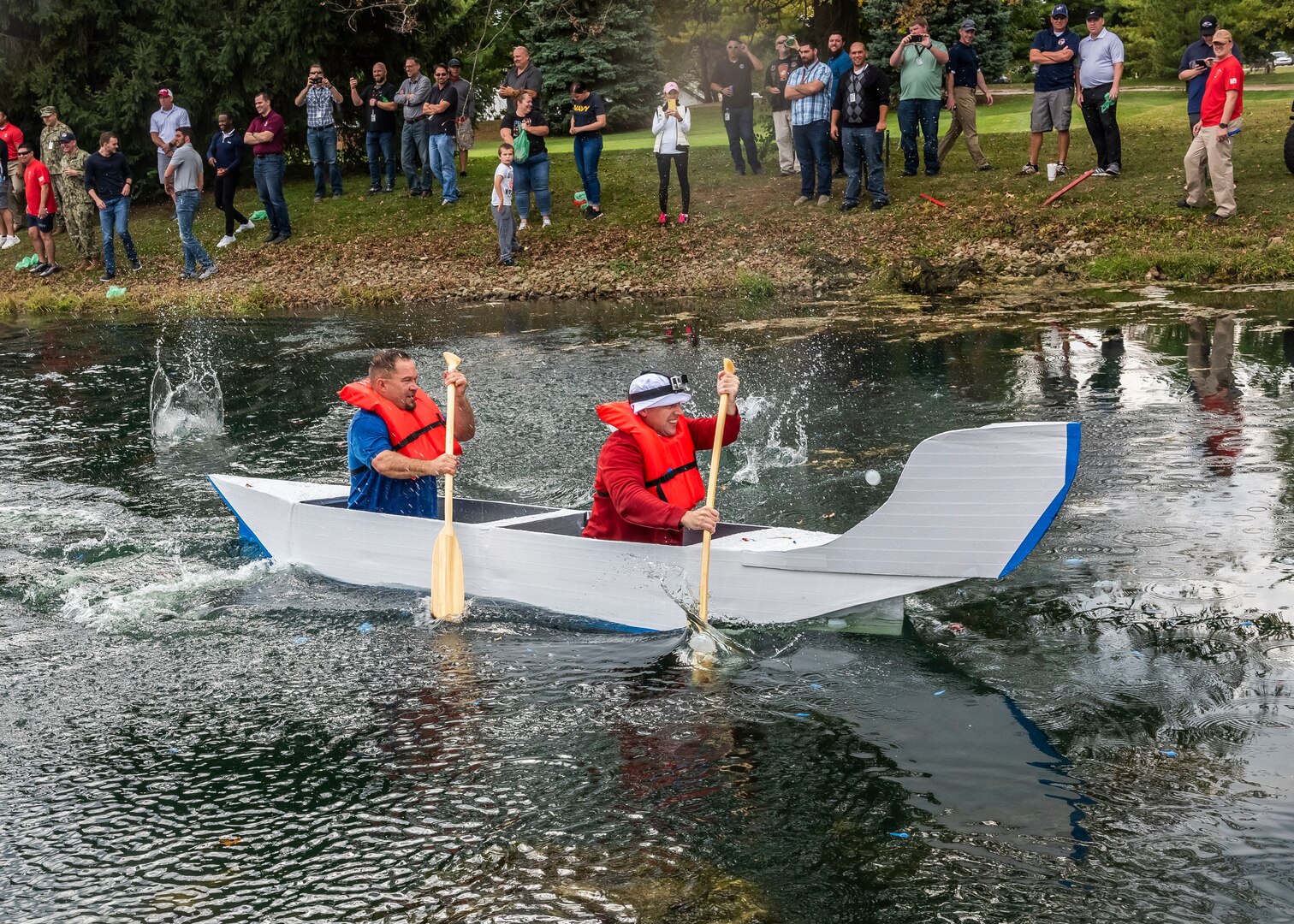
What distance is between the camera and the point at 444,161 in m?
22.7

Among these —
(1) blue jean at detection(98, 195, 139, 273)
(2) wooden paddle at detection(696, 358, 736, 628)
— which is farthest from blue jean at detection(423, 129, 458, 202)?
(2) wooden paddle at detection(696, 358, 736, 628)

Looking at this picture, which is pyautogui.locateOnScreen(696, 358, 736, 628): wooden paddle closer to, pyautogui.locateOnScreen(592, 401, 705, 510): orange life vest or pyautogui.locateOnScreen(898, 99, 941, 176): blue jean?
pyautogui.locateOnScreen(592, 401, 705, 510): orange life vest

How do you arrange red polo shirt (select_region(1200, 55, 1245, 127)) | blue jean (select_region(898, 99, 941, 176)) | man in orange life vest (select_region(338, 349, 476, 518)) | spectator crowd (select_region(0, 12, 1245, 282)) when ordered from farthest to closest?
blue jean (select_region(898, 99, 941, 176)), spectator crowd (select_region(0, 12, 1245, 282)), red polo shirt (select_region(1200, 55, 1245, 127)), man in orange life vest (select_region(338, 349, 476, 518))

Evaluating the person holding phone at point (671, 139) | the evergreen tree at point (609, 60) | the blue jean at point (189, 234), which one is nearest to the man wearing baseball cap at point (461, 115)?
the person holding phone at point (671, 139)

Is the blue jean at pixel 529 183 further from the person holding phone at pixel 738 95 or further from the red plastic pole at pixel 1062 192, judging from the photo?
the red plastic pole at pixel 1062 192

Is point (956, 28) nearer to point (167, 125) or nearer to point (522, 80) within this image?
point (522, 80)

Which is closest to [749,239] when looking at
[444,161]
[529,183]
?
[529,183]

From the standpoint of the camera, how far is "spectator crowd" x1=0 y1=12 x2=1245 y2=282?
59.9 ft

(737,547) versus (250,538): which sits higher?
(737,547)

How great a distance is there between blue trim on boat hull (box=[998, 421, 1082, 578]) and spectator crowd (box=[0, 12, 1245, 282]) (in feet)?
39.2

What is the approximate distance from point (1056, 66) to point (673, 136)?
5564 mm

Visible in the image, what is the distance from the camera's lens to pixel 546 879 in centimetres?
535

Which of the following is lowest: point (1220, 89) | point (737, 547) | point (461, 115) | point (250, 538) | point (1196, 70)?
point (250, 538)

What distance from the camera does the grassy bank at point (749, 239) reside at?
17703mm
